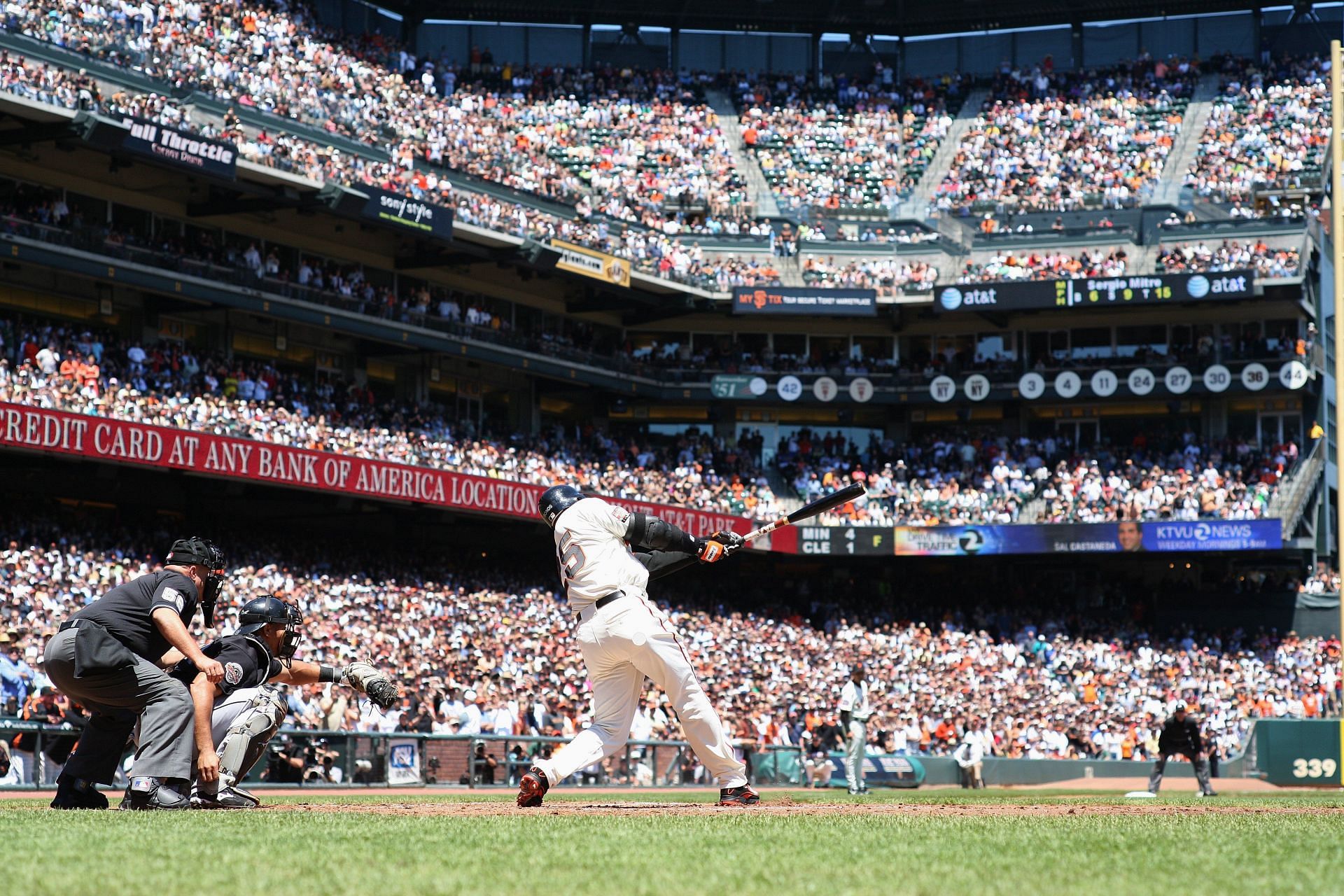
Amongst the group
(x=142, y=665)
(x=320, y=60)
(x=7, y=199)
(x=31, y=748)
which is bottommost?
(x=31, y=748)

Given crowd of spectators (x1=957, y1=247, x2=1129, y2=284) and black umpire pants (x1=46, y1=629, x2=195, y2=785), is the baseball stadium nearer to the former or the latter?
crowd of spectators (x1=957, y1=247, x2=1129, y2=284)

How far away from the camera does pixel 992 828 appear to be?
779cm

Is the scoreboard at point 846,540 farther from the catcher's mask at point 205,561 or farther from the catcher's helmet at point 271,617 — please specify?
the catcher's mask at point 205,561

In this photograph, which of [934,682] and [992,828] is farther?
[934,682]

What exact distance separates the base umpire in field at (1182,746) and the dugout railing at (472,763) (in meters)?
4.14

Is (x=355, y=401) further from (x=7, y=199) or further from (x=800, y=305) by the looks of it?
(x=800, y=305)

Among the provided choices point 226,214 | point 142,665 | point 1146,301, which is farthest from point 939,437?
point 142,665

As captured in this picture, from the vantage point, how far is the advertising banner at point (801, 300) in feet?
145

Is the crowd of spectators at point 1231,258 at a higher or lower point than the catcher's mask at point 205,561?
higher

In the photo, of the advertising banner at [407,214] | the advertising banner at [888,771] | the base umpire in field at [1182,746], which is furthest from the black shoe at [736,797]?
the advertising banner at [407,214]

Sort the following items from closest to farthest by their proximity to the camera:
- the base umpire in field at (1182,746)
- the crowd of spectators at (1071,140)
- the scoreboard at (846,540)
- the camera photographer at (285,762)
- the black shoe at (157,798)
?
1. the black shoe at (157,798)
2. the camera photographer at (285,762)
3. the base umpire in field at (1182,746)
4. the scoreboard at (846,540)
5. the crowd of spectators at (1071,140)

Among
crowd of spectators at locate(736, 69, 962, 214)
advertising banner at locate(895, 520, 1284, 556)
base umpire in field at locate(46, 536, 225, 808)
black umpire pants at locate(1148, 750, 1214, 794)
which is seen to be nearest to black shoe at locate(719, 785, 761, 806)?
base umpire in field at locate(46, 536, 225, 808)

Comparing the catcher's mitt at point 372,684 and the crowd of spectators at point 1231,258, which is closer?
the catcher's mitt at point 372,684

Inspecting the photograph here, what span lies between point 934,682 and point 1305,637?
12636 mm
